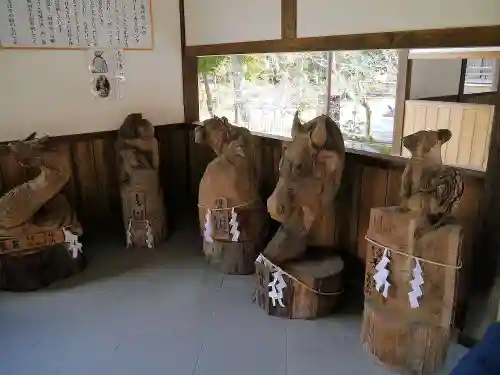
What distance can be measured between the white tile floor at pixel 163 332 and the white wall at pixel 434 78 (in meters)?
2.11

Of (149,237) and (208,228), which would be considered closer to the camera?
(208,228)

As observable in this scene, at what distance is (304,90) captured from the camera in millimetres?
4055

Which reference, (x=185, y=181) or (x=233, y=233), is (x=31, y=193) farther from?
(x=185, y=181)

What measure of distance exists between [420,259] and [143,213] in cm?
199

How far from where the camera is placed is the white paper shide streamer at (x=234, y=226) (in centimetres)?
275

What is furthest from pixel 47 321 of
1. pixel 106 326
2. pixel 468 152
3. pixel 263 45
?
pixel 468 152

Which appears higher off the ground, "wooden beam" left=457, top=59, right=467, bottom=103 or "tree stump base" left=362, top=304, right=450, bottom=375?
"wooden beam" left=457, top=59, right=467, bottom=103

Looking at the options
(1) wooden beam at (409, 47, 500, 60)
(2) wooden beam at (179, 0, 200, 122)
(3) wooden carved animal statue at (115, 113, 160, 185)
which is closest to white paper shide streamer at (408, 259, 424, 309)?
(1) wooden beam at (409, 47, 500, 60)

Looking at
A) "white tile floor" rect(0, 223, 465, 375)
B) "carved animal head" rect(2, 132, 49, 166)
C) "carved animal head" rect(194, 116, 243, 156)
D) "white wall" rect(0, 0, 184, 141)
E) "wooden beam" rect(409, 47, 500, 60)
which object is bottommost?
"white tile floor" rect(0, 223, 465, 375)

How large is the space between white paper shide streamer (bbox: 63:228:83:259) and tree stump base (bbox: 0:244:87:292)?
0.02m

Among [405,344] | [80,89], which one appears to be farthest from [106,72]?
[405,344]

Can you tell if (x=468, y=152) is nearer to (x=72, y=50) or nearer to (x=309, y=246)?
(x=309, y=246)

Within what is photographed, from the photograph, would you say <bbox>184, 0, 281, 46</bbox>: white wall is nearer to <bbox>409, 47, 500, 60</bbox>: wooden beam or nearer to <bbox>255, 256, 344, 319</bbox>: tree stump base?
<bbox>409, 47, 500, 60</bbox>: wooden beam

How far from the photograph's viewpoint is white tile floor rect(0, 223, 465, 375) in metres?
1.98
